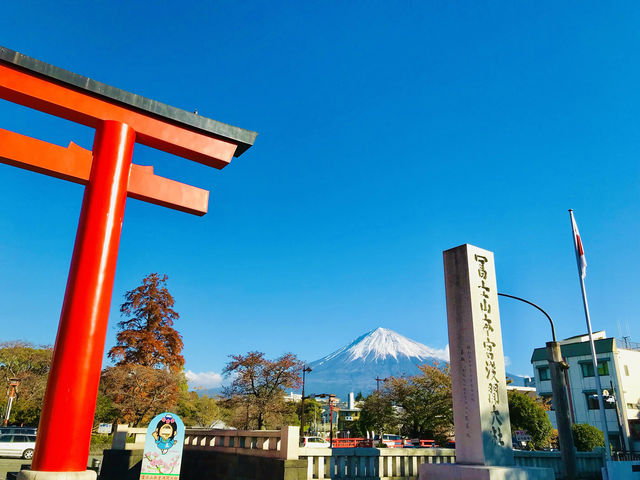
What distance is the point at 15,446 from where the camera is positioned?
80.0 feet

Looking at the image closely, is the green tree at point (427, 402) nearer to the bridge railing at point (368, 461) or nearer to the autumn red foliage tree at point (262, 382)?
the autumn red foliage tree at point (262, 382)

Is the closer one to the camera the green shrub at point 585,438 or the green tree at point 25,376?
the green shrub at point 585,438

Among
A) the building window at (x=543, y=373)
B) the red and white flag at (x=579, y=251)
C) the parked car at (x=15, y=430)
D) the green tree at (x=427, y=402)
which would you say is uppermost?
the red and white flag at (x=579, y=251)

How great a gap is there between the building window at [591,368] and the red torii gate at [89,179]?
1780 inches

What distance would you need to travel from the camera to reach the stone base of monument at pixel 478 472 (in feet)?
28.1

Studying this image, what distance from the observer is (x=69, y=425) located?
7.36 metres

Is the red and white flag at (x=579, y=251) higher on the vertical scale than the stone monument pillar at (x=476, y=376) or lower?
higher

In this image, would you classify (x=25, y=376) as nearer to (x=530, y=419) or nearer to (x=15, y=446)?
(x=15, y=446)

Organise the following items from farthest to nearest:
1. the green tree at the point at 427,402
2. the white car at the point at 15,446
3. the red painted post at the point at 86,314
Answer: the green tree at the point at 427,402 → the white car at the point at 15,446 → the red painted post at the point at 86,314

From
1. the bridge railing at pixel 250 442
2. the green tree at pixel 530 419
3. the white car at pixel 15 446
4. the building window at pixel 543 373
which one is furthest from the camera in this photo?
the building window at pixel 543 373

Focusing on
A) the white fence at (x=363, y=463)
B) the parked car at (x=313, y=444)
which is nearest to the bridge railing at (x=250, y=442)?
the white fence at (x=363, y=463)

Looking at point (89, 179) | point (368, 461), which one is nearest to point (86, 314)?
point (89, 179)

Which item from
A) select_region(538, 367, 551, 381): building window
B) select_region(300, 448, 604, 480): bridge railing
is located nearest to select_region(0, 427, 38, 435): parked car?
select_region(300, 448, 604, 480): bridge railing

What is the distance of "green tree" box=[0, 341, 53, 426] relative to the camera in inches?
1455
